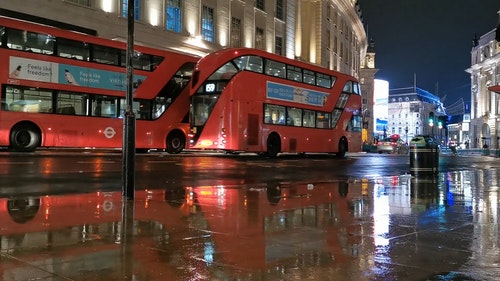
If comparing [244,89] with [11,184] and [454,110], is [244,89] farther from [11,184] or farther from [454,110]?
[454,110]

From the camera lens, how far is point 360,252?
473cm

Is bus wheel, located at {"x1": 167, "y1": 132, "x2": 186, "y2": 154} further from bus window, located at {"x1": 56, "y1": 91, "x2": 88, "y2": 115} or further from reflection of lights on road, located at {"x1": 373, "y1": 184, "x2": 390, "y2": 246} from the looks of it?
reflection of lights on road, located at {"x1": 373, "y1": 184, "x2": 390, "y2": 246}

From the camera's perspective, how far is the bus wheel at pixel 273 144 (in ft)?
77.7

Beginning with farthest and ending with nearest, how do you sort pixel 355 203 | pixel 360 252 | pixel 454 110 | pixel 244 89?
pixel 454 110, pixel 244 89, pixel 355 203, pixel 360 252

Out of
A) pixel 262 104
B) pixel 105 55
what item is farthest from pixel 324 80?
pixel 105 55

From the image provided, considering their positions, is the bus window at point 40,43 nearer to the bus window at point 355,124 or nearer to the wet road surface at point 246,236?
the wet road surface at point 246,236

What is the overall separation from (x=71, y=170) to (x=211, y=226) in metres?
8.57

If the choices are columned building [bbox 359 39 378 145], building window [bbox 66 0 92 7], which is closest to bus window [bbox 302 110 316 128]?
building window [bbox 66 0 92 7]

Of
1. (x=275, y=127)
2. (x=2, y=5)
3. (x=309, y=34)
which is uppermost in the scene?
(x=309, y=34)

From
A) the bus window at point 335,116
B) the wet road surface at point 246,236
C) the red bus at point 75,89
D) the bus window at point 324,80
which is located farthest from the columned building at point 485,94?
the wet road surface at point 246,236

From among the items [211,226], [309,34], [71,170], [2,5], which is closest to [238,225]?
[211,226]

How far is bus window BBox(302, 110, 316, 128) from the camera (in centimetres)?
2573

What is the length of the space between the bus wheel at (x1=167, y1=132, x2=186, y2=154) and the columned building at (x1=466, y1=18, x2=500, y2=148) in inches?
3298

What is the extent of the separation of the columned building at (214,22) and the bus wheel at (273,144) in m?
9.02
